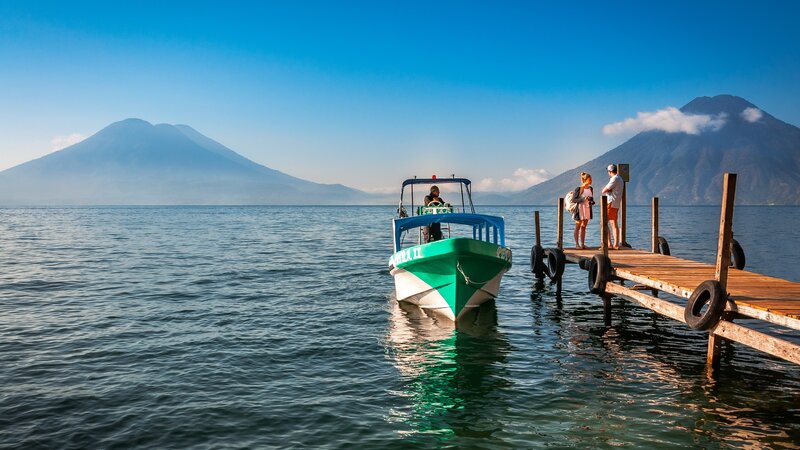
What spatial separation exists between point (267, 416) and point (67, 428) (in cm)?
288

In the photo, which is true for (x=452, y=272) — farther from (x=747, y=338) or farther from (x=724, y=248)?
(x=747, y=338)

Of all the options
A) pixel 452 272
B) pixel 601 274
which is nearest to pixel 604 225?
pixel 601 274

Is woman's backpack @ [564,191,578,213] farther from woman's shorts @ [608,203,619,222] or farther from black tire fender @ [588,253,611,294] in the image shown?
black tire fender @ [588,253,611,294]

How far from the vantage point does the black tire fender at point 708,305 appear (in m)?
9.12

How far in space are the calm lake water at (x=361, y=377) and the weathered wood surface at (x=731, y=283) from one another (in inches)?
61.9

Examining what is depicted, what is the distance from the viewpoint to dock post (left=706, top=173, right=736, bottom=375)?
9.46 meters

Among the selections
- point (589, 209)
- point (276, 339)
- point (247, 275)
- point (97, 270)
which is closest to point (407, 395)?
point (276, 339)

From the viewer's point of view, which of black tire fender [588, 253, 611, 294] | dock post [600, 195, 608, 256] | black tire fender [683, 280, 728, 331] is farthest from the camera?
dock post [600, 195, 608, 256]

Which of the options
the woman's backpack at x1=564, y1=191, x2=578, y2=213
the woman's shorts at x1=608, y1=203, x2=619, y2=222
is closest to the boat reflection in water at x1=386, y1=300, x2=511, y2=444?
the woman's backpack at x1=564, y1=191, x2=578, y2=213

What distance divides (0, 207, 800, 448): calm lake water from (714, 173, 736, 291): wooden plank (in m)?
2.04

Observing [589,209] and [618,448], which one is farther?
[589,209]

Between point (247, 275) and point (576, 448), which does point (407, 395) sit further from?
point (247, 275)

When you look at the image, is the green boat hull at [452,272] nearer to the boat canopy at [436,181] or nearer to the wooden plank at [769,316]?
the boat canopy at [436,181]

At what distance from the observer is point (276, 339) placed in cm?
1282
